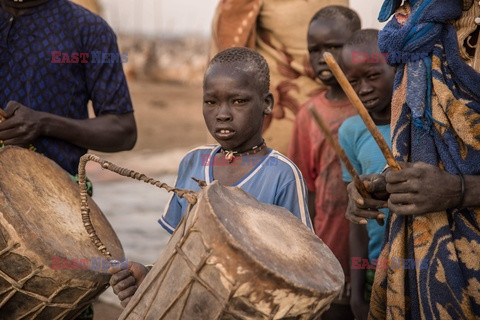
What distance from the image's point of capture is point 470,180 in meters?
2.38

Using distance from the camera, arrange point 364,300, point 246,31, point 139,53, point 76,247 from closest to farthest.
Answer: point 76,247
point 364,300
point 246,31
point 139,53

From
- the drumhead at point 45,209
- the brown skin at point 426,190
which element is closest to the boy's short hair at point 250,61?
the brown skin at point 426,190

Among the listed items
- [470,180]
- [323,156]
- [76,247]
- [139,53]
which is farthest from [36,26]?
[139,53]

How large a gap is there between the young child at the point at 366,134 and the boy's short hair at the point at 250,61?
2.09 feet

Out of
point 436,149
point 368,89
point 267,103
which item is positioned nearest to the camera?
point 436,149

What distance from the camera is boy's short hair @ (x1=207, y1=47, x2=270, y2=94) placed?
2.86 meters

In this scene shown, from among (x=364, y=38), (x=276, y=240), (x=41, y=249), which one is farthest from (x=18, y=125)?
(x=364, y=38)

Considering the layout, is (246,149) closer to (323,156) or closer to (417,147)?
(417,147)

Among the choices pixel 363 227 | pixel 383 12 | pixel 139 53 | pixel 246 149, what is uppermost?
pixel 383 12

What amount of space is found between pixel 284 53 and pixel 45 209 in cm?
207

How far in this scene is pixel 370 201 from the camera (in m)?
2.57

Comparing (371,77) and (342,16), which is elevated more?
(342,16)

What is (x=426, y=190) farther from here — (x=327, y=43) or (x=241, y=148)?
(x=327, y=43)

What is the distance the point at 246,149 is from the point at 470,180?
89 cm
